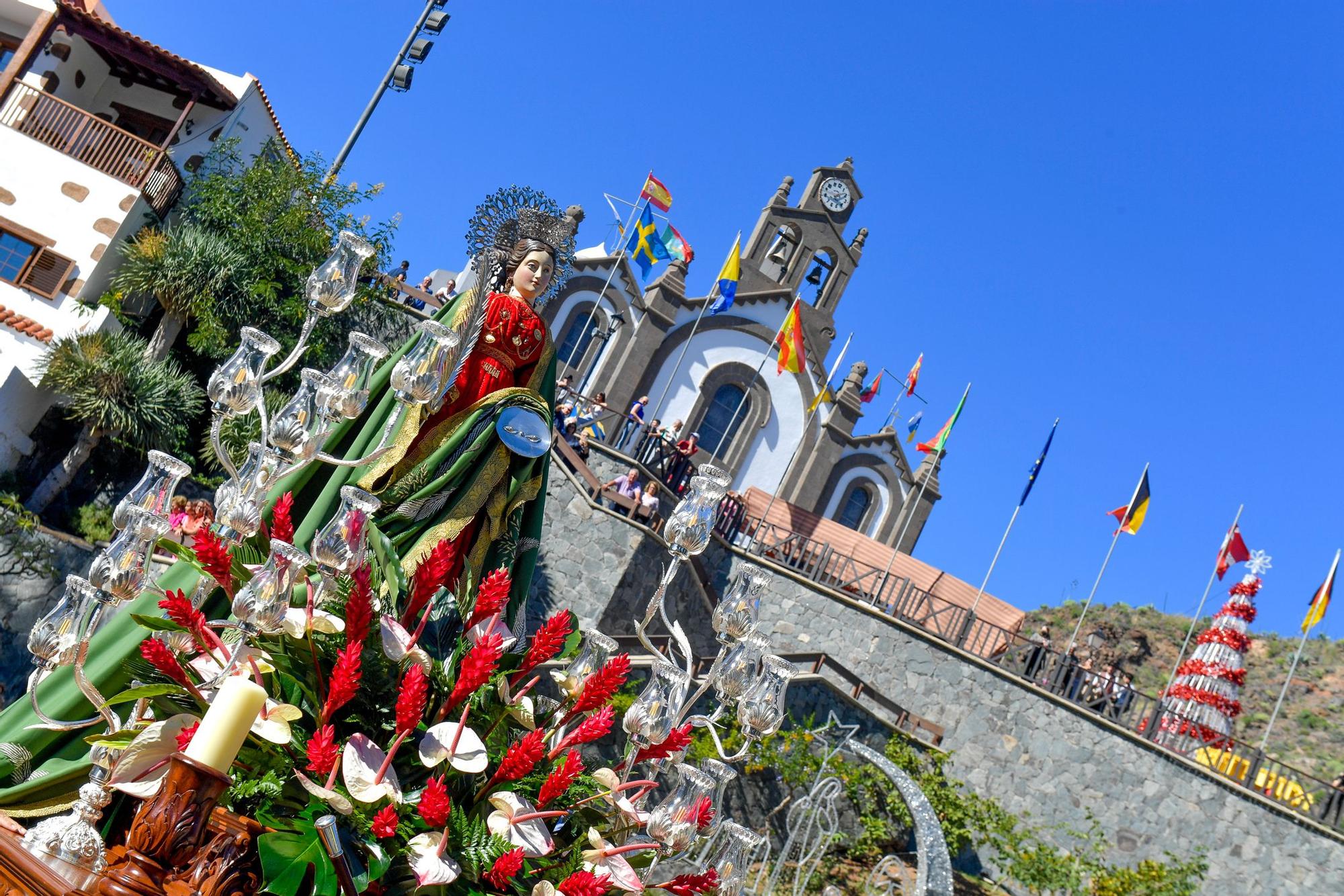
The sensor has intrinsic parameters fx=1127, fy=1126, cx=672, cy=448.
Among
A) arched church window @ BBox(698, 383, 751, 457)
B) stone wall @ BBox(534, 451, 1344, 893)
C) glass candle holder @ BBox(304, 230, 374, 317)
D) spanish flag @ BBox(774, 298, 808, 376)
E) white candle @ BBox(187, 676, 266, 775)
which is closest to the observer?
white candle @ BBox(187, 676, 266, 775)

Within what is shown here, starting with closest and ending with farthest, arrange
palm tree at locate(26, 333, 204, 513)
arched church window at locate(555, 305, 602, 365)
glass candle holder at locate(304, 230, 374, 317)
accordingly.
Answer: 1. glass candle holder at locate(304, 230, 374, 317)
2. palm tree at locate(26, 333, 204, 513)
3. arched church window at locate(555, 305, 602, 365)

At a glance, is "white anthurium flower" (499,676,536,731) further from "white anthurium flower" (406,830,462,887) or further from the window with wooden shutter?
the window with wooden shutter

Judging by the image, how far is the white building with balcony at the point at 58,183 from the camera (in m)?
13.8

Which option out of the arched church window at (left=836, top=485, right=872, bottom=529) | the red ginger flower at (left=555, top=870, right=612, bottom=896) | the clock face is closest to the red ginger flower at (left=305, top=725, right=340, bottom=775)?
the red ginger flower at (left=555, top=870, right=612, bottom=896)

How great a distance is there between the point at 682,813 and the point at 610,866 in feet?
A: 0.82

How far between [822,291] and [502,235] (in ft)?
85.7

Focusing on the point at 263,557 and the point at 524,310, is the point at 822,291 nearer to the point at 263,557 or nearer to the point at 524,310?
the point at 524,310

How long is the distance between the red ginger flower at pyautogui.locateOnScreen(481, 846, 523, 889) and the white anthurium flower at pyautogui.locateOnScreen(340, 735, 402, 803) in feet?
0.93

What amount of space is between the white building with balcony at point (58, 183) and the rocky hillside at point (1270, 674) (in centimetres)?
2530

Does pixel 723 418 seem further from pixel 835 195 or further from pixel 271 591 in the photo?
pixel 271 591

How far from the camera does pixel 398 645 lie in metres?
2.92

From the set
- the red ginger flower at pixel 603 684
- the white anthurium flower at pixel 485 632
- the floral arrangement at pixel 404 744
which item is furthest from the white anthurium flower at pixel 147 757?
the red ginger flower at pixel 603 684

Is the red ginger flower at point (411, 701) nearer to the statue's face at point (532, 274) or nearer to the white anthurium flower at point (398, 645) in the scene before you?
the white anthurium flower at point (398, 645)

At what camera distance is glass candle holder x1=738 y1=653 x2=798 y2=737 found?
313 cm
